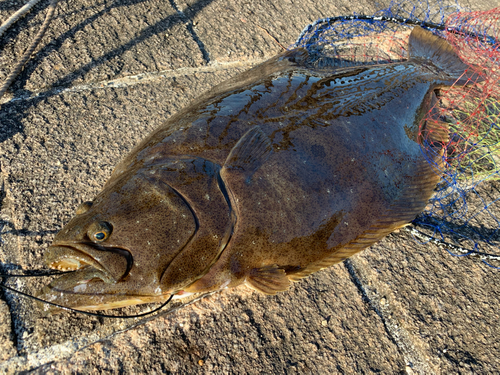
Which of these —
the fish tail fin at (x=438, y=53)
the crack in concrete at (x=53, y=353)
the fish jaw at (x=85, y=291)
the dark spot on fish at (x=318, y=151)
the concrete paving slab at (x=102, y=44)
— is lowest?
the crack in concrete at (x=53, y=353)

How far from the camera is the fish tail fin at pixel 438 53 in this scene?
3.47 meters

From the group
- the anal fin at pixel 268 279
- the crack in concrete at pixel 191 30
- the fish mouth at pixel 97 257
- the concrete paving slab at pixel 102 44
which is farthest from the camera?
the crack in concrete at pixel 191 30

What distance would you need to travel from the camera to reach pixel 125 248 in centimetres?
165

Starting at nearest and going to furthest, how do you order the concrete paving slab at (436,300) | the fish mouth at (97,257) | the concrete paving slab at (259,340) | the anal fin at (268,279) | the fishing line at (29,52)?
the fish mouth at (97,257) → the concrete paving slab at (259,340) → the anal fin at (268,279) → the concrete paving slab at (436,300) → the fishing line at (29,52)

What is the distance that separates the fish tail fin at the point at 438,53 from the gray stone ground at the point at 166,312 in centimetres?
130

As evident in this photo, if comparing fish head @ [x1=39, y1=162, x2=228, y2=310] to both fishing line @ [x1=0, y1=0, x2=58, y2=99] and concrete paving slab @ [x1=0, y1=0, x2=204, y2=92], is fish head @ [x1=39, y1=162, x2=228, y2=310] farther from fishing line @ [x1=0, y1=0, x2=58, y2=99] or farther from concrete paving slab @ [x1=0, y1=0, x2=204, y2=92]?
concrete paving slab @ [x1=0, y1=0, x2=204, y2=92]

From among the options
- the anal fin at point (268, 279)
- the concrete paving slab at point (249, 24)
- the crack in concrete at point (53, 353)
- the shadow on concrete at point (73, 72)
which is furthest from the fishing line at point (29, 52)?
the anal fin at point (268, 279)

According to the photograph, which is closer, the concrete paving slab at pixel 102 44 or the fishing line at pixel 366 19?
the concrete paving slab at pixel 102 44

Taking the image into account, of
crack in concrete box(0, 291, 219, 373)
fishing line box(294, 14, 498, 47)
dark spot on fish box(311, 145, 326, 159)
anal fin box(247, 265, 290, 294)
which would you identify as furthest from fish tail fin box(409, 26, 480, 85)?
crack in concrete box(0, 291, 219, 373)

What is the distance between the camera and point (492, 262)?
2.55m

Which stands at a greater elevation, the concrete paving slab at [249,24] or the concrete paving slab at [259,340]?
the concrete paving slab at [249,24]

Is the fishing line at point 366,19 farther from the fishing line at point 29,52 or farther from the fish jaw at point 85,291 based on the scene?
the fish jaw at point 85,291

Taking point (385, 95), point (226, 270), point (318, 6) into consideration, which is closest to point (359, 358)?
point (226, 270)

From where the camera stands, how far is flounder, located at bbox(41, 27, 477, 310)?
166cm
